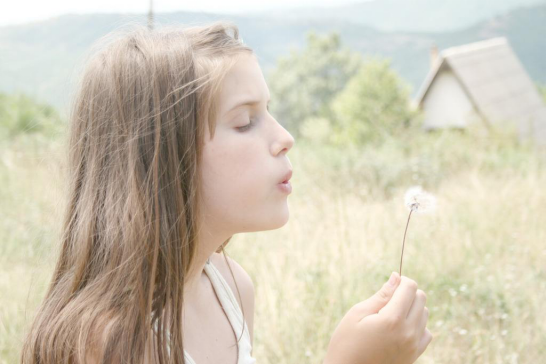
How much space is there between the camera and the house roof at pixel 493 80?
13.1 m

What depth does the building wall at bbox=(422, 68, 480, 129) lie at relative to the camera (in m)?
14.0

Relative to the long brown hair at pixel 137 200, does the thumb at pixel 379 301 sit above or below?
below

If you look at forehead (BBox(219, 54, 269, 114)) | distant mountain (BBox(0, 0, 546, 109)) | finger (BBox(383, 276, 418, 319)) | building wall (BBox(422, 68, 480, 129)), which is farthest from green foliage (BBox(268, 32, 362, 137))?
finger (BBox(383, 276, 418, 319))

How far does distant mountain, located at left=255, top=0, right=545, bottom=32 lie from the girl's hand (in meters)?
19.4

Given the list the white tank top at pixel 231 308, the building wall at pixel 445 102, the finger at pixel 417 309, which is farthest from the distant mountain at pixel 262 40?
the building wall at pixel 445 102

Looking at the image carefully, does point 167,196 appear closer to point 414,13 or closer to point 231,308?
point 231,308

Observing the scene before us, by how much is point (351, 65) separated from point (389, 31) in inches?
185

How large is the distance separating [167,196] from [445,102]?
46.3ft

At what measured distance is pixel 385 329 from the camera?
1.14 metres

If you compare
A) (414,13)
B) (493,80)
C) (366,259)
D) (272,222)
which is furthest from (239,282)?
(414,13)

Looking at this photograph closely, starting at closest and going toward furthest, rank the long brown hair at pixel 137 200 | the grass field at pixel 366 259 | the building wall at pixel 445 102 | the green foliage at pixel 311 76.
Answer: the long brown hair at pixel 137 200 < the grass field at pixel 366 259 < the building wall at pixel 445 102 < the green foliage at pixel 311 76

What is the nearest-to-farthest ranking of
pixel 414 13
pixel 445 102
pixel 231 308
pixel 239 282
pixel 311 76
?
pixel 231 308 < pixel 239 282 < pixel 445 102 < pixel 414 13 < pixel 311 76

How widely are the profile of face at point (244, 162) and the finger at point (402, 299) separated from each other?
26 cm

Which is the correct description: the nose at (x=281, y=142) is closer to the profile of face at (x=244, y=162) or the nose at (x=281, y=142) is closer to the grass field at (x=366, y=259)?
the profile of face at (x=244, y=162)
